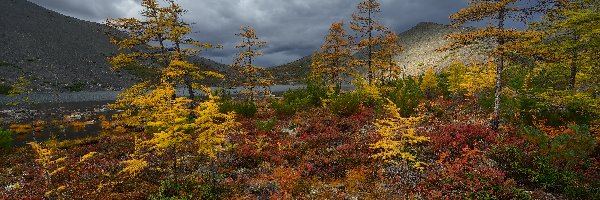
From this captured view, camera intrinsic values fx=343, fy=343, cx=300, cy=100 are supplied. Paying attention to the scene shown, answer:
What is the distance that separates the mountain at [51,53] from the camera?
109750mm

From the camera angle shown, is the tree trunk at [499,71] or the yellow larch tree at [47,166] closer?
the yellow larch tree at [47,166]

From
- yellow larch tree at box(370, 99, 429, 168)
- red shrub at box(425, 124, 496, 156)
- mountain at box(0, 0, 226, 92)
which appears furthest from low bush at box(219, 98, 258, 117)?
mountain at box(0, 0, 226, 92)

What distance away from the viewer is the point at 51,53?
130500 mm

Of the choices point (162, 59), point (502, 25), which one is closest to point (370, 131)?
point (502, 25)

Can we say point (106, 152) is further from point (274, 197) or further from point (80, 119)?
point (80, 119)

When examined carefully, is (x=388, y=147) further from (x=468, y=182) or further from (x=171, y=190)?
(x=171, y=190)

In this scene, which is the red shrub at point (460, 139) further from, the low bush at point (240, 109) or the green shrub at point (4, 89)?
the green shrub at point (4, 89)

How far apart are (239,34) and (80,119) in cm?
2717

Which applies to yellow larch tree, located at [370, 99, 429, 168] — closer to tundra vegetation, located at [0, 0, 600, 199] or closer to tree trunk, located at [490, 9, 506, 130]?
tundra vegetation, located at [0, 0, 600, 199]

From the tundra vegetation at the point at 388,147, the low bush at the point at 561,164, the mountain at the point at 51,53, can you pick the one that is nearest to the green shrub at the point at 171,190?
the tundra vegetation at the point at 388,147

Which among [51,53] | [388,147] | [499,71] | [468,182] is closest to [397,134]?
[388,147]

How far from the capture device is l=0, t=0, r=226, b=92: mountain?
10975cm

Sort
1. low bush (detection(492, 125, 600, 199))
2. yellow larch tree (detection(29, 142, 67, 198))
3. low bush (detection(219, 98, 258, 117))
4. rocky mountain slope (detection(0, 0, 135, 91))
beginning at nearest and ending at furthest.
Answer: yellow larch tree (detection(29, 142, 67, 198)) → low bush (detection(492, 125, 600, 199)) → low bush (detection(219, 98, 258, 117)) → rocky mountain slope (detection(0, 0, 135, 91))

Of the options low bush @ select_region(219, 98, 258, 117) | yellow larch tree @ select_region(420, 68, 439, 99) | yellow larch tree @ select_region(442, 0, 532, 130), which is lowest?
low bush @ select_region(219, 98, 258, 117)
